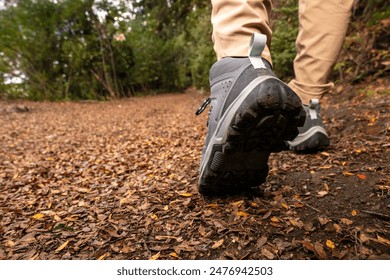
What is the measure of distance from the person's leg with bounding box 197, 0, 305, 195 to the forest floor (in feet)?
0.49

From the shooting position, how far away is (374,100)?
7.83ft

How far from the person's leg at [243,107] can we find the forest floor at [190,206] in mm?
149

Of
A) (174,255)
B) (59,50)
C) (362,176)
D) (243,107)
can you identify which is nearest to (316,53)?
(362,176)

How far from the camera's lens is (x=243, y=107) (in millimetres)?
793

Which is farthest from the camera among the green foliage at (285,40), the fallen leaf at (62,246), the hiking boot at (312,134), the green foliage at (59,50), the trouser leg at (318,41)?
the green foliage at (59,50)

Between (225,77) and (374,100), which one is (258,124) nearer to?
(225,77)

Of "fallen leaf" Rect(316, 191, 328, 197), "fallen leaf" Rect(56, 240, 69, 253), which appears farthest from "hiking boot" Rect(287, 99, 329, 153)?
"fallen leaf" Rect(56, 240, 69, 253)

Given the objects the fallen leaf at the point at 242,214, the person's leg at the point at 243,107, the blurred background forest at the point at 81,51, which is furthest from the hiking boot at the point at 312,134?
the blurred background forest at the point at 81,51

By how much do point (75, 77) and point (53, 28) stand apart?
3.24ft

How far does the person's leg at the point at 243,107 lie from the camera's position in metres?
0.78

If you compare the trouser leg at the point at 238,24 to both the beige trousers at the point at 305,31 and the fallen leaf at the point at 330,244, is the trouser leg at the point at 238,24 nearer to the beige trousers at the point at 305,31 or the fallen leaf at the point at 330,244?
the beige trousers at the point at 305,31
